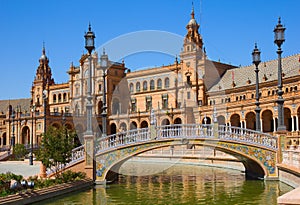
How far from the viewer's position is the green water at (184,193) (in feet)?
59.7

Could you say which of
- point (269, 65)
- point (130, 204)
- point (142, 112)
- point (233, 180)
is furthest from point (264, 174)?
point (142, 112)

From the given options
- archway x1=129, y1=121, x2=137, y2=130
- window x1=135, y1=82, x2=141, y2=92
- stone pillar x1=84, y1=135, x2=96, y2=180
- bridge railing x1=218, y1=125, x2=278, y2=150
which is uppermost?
window x1=135, y1=82, x2=141, y2=92

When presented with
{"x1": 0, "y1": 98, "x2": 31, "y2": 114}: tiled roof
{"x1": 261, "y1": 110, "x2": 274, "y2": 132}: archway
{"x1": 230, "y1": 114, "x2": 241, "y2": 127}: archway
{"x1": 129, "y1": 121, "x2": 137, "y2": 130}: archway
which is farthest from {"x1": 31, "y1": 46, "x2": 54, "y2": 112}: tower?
{"x1": 261, "y1": 110, "x2": 274, "y2": 132}: archway

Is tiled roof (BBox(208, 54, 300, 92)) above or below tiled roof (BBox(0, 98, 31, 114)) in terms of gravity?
above

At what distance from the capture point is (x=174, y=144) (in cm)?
2284

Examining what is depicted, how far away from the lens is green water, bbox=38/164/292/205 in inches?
716

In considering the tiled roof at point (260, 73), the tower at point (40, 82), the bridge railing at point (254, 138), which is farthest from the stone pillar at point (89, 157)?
the tower at point (40, 82)

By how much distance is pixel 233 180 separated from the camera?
25375 mm

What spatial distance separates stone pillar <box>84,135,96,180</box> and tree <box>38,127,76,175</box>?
995 mm

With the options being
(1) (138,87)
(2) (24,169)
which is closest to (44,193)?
(2) (24,169)

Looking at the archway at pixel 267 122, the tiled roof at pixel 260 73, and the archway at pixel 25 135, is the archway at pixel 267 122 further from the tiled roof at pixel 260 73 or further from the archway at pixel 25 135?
the archway at pixel 25 135

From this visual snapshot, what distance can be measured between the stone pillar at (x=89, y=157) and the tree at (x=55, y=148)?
39.2 inches

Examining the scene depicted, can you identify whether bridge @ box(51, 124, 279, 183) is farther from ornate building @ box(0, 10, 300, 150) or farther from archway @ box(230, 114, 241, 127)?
archway @ box(230, 114, 241, 127)

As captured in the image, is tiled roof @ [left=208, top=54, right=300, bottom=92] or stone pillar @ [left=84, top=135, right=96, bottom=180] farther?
tiled roof @ [left=208, top=54, right=300, bottom=92]
